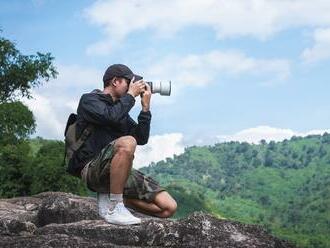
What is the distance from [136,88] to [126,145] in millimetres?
735

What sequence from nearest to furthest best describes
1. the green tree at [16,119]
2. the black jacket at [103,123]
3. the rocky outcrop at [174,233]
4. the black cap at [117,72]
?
the black jacket at [103,123]
the black cap at [117,72]
the rocky outcrop at [174,233]
the green tree at [16,119]

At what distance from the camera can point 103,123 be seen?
7414 mm

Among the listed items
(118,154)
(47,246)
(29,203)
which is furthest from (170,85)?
(29,203)

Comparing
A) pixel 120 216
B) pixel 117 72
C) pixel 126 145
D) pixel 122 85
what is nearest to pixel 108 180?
pixel 120 216

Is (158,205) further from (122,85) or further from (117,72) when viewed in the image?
(117,72)

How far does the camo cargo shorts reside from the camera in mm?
7367

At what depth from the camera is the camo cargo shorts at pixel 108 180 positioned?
7.37 meters

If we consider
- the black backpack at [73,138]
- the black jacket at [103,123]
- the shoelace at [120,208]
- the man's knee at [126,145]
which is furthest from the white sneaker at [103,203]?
the man's knee at [126,145]

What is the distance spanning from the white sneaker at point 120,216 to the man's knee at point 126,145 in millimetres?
632

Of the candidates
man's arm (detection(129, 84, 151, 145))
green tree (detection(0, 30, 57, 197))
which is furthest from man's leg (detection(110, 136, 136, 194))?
green tree (detection(0, 30, 57, 197))

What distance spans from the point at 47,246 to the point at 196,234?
6.52ft

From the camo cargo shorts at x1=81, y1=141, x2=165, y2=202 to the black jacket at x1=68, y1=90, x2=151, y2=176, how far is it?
0.15 meters

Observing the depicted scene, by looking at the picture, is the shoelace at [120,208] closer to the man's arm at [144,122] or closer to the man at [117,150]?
the man at [117,150]

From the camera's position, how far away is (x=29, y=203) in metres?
18.4
